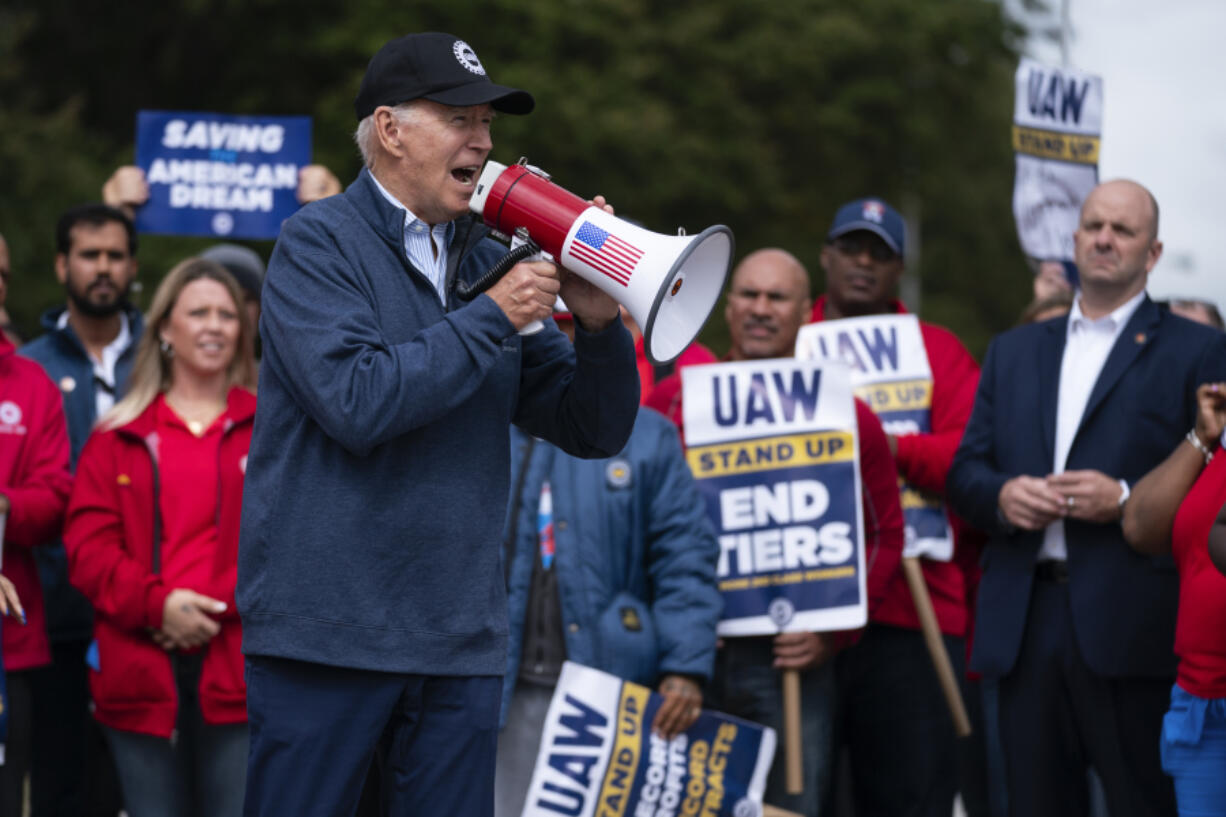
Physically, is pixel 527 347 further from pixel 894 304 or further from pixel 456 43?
pixel 894 304

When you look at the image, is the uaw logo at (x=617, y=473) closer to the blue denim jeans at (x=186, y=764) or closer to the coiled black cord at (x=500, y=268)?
the blue denim jeans at (x=186, y=764)

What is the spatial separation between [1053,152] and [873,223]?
1213mm

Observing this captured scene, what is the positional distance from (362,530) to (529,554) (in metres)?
2.02

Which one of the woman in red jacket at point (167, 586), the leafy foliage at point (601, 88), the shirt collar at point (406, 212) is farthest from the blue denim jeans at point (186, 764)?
the leafy foliage at point (601, 88)

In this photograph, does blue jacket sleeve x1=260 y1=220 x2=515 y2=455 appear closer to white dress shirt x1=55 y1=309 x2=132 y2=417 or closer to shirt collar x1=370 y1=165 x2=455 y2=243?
shirt collar x1=370 y1=165 x2=455 y2=243

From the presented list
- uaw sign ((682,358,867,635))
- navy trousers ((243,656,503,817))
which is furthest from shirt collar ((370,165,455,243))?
uaw sign ((682,358,867,635))

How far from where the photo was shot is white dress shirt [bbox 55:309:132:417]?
6234mm

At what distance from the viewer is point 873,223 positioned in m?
6.80

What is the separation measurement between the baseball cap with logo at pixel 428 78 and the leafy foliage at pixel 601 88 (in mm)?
11544

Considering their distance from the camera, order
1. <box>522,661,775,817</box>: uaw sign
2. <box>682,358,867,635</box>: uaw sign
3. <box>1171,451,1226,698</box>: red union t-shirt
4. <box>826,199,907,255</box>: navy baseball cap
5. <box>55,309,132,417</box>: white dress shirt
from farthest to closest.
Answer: <box>826,199,907,255</box>: navy baseball cap → <box>55,309,132,417</box>: white dress shirt → <box>682,358,867,635</box>: uaw sign → <box>522,661,775,817</box>: uaw sign → <box>1171,451,1226,698</box>: red union t-shirt

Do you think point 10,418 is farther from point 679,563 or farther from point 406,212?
point 406,212

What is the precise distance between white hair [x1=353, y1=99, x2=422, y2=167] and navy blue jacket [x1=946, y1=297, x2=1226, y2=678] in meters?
2.61


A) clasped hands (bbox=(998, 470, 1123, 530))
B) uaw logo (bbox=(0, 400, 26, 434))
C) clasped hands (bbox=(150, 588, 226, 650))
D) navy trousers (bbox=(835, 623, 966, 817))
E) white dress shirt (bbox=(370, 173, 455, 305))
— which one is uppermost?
white dress shirt (bbox=(370, 173, 455, 305))

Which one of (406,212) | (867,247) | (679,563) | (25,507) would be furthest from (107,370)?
(406,212)
